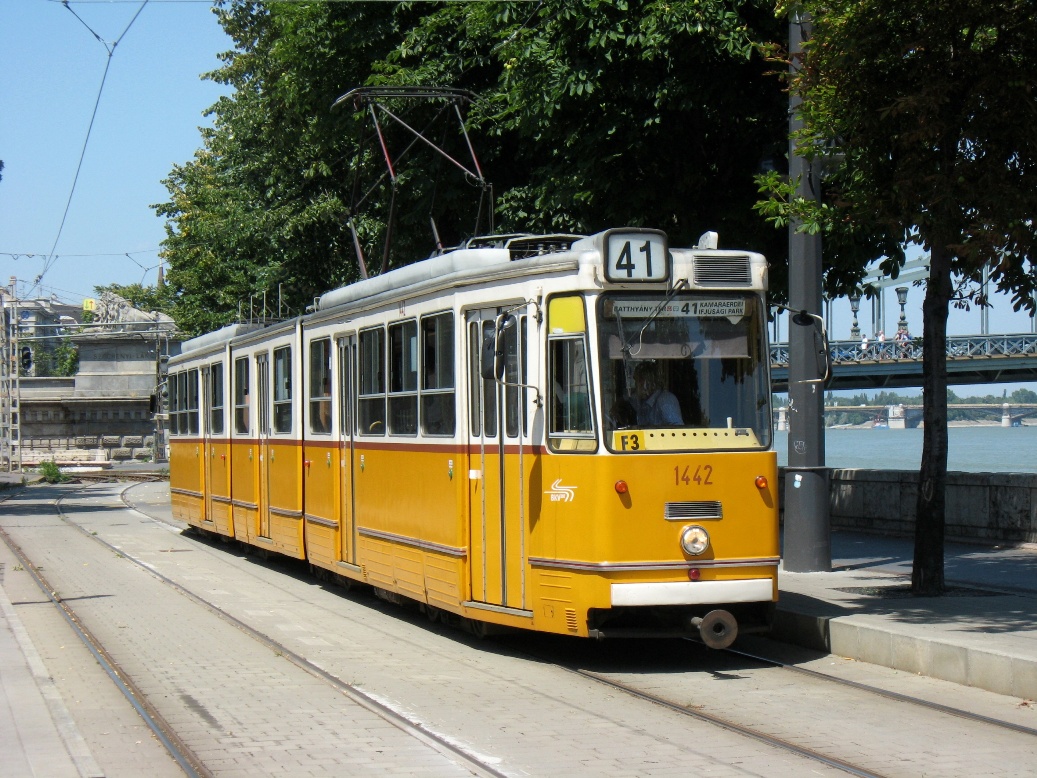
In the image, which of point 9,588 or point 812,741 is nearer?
point 812,741

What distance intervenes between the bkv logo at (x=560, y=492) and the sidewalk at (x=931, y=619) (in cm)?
242

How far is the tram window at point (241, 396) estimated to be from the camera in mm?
18016

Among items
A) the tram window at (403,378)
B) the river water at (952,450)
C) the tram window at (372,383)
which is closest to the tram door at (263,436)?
the tram window at (372,383)

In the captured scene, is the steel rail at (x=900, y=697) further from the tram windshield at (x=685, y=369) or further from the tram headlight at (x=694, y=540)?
the tram windshield at (x=685, y=369)

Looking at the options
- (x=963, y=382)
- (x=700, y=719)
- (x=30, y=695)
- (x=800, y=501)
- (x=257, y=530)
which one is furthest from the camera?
(x=963, y=382)

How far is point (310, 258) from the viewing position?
94.3 feet

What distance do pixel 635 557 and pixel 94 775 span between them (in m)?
4.00

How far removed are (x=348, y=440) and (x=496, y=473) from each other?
11.6 feet

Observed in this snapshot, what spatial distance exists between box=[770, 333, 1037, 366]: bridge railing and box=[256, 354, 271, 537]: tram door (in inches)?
1181

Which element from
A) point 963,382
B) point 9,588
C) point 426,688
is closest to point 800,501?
point 426,688

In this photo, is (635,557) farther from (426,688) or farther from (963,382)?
(963,382)

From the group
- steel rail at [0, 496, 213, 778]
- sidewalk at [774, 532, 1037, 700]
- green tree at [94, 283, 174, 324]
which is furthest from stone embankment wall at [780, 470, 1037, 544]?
green tree at [94, 283, 174, 324]

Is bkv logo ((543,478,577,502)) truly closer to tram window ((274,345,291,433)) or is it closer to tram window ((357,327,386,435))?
tram window ((357,327,386,435))

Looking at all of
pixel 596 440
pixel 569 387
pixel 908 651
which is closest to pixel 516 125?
pixel 569 387
